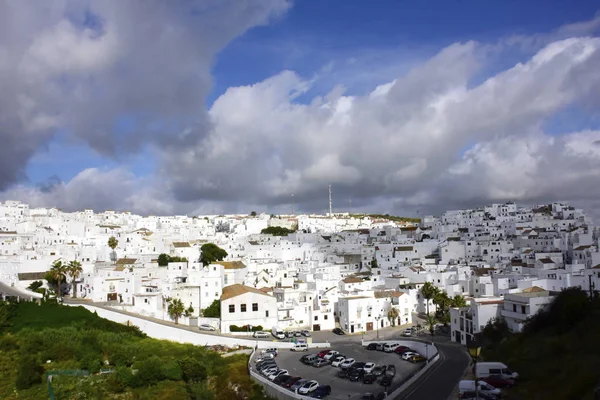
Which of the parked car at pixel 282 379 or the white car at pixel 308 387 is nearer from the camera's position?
the white car at pixel 308 387

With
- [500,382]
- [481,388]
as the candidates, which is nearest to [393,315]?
[500,382]

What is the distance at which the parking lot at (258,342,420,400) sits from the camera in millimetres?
25516

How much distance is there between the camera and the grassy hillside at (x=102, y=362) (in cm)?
2873

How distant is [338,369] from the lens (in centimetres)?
2988

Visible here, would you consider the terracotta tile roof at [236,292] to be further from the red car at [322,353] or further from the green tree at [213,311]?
the red car at [322,353]

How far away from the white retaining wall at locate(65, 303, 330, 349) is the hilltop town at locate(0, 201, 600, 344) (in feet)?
8.45

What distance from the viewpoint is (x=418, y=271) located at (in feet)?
178

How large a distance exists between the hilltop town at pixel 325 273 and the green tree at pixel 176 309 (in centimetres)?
51

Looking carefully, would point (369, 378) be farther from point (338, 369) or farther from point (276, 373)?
point (276, 373)

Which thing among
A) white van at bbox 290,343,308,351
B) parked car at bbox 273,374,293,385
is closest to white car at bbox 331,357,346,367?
parked car at bbox 273,374,293,385

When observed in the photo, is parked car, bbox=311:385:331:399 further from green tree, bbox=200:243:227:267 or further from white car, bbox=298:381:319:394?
green tree, bbox=200:243:227:267

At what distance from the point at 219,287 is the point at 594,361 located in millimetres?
31357

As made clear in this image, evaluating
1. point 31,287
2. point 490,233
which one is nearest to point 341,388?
point 31,287

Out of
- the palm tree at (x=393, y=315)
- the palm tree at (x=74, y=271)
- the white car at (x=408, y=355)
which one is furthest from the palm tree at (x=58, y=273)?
the white car at (x=408, y=355)
